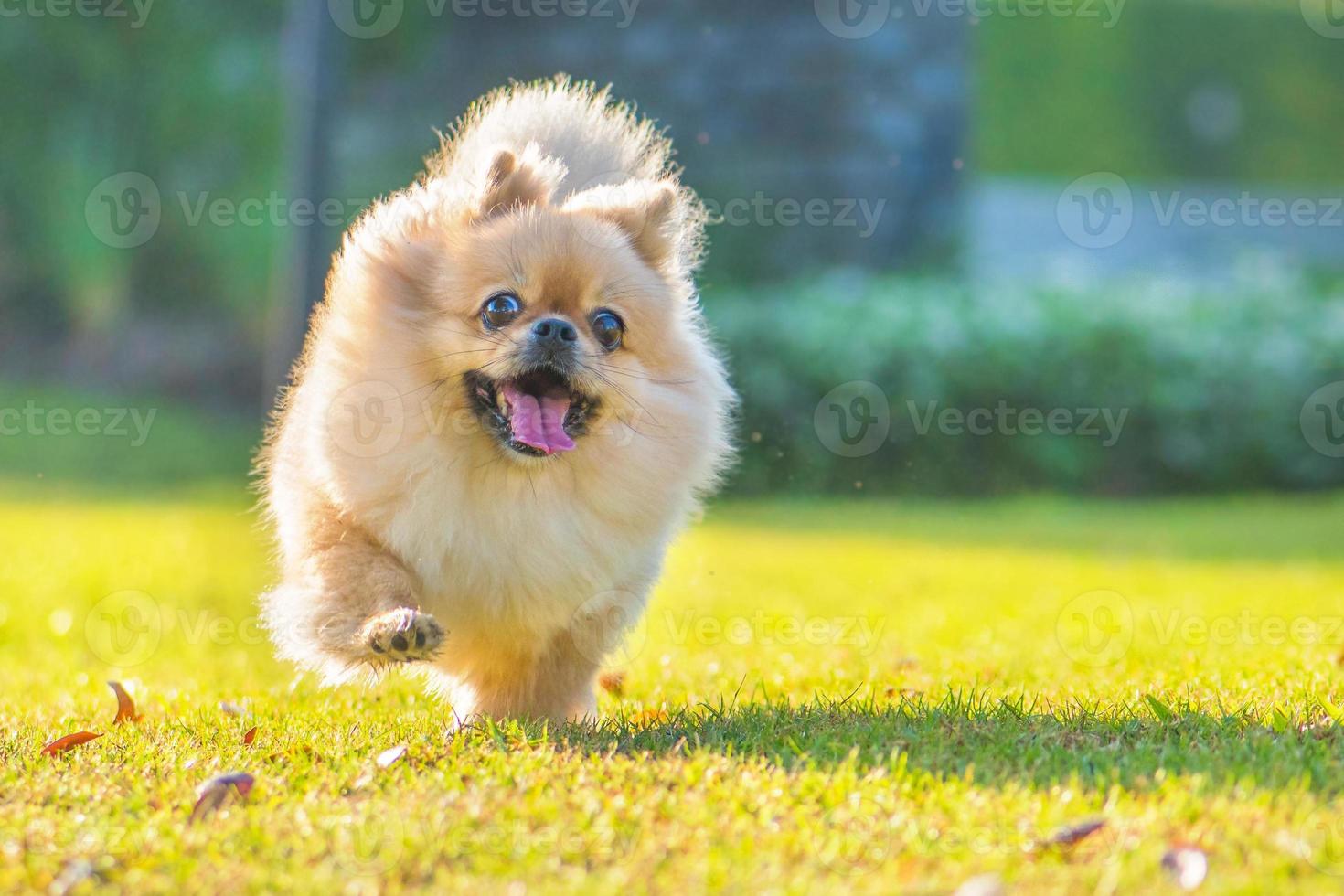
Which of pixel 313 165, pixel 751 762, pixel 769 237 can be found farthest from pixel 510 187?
pixel 769 237

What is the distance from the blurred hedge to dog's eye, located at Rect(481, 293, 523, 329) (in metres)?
7.53

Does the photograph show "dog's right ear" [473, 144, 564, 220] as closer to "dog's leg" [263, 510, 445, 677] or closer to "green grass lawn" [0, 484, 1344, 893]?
"dog's leg" [263, 510, 445, 677]

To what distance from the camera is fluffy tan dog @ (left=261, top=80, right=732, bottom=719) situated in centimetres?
394

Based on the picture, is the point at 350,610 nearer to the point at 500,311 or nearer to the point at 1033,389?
the point at 500,311

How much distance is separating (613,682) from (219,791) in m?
2.10

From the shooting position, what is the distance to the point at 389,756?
3.34 metres

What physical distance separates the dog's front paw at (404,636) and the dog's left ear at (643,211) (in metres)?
1.47

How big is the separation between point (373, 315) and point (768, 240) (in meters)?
10.5

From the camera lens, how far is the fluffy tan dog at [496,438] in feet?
12.9

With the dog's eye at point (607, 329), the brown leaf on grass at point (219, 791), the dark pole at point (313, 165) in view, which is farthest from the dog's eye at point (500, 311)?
the dark pole at point (313, 165)

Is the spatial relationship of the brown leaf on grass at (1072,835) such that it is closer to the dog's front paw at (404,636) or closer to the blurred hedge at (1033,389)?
the dog's front paw at (404,636)

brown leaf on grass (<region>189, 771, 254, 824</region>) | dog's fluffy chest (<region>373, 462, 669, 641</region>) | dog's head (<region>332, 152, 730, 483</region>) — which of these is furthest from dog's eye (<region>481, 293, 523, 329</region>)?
brown leaf on grass (<region>189, 771, 254, 824</region>)

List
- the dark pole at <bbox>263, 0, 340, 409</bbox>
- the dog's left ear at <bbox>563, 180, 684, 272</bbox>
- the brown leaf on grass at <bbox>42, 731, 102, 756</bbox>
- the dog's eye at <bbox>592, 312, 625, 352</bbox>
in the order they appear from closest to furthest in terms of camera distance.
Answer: the brown leaf on grass at <bbox>42, 731, 102, 756</bbox>, the dog's eye at <bbox>592, 312, 625, 352</bbox>, the dog's left ear at <bbox>563, 180, 684, 272</bbox>, the dark pole at <bbox>263, 0, 340, 409</bbox>

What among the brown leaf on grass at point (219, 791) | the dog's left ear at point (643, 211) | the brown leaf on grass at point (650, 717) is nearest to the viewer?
the brown leaf on grass at point (219, 791)
